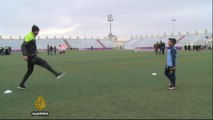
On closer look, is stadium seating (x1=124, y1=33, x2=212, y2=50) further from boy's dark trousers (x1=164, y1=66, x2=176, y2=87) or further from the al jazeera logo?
the al jazeera logo

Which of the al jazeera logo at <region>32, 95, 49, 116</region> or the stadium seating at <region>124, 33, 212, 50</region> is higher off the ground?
the stadium seating at <region>124, 33, 212, 50</region>

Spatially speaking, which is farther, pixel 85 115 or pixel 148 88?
pixel 148 88

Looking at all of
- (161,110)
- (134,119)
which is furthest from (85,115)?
(161,110)

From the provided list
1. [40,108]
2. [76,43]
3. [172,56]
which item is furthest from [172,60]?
[76,43]

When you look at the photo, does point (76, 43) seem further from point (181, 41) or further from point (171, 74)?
point (171, 74)

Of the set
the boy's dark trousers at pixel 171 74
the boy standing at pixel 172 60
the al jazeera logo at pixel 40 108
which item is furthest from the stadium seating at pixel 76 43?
the al jazeera logo at pixel 40 108

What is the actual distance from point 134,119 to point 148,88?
4065 mm

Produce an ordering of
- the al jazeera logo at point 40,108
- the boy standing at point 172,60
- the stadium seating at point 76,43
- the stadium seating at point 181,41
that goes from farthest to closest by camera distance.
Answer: the stadium seating at point 76,43 < the stadium seating at point 181,41 < the boy standing at point 172,60 < the al jazeera logo at point 40,108

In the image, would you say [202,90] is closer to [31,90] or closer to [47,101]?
[47,101]

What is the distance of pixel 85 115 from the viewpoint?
20.9 ft

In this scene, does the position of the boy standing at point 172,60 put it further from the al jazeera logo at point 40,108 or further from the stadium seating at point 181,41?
the stadium seating at point 181,41

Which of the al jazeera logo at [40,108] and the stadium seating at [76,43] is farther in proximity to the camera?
the stadium seating at [76,43]

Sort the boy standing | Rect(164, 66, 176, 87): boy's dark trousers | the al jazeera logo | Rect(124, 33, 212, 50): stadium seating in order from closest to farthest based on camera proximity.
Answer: the al jazeera logo
the boy standing
Rect(164, 66, 176, 87): boy's dark trousers
Rect(124, 33, 212, 50): stadium seating

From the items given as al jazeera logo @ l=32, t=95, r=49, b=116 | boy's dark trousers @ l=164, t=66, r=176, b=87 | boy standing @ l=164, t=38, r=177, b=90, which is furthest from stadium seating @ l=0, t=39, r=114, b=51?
al jazeera logo @ l=32, t=95, r=49, b=116
